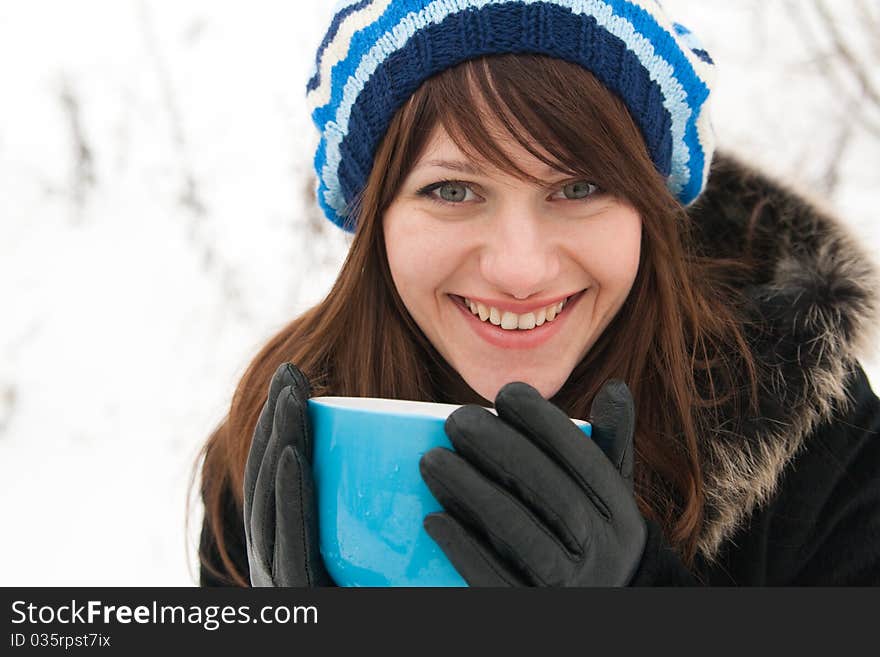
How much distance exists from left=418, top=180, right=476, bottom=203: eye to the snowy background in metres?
2.03

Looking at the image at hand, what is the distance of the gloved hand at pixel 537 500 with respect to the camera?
0.90 metres

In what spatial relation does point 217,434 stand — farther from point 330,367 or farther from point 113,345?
point 113,345

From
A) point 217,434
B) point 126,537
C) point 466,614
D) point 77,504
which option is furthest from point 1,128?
point 466,614

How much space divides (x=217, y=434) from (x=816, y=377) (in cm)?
128

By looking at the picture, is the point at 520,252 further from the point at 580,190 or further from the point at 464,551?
the point at 464,551

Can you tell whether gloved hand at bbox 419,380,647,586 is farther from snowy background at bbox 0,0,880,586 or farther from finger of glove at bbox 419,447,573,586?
snowy background at bbox 0,0,880,586

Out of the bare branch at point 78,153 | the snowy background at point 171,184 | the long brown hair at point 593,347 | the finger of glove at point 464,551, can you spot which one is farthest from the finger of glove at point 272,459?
the bare branch at point 78,153

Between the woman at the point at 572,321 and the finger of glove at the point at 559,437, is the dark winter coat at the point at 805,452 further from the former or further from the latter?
the finger of glove at the point at 559,437

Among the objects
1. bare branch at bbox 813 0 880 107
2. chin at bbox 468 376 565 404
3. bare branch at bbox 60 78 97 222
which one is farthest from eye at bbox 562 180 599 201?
bare branch at bbox 813 0 880 107

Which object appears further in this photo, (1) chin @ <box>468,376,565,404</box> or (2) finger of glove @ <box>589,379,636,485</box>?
(1) chin @ <box>468,376,565,404</box>

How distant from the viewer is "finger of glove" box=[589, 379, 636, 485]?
3.24ft

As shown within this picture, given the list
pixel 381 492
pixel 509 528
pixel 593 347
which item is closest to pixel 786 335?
pixel 593 347

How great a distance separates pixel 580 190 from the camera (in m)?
1.27

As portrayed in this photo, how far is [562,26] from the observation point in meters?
1.20
